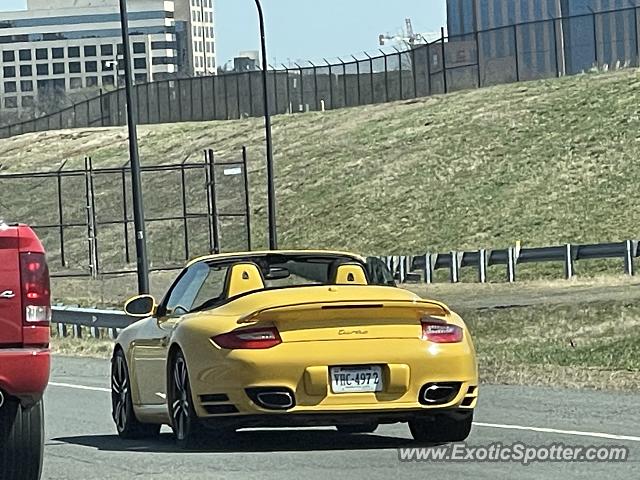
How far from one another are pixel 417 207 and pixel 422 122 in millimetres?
12368

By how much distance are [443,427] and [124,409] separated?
9.23ft

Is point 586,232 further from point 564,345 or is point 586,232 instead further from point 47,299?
point 47,299

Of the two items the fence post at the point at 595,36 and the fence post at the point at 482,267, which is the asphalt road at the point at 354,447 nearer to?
the fence post at the point at 482,267

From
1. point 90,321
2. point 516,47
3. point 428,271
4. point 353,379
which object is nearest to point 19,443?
point 353,379

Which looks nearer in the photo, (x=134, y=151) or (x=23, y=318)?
(x=23, y=318)

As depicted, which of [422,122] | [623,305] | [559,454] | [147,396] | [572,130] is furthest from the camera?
[422,122]

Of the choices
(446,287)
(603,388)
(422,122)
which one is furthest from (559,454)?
(422,122)

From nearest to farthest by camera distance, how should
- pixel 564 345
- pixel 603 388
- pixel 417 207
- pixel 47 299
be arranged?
pixel 47 299
pixel 603 388
pixel 564 345
pixel 417 207

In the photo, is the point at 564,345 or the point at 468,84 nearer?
the point at 564,345

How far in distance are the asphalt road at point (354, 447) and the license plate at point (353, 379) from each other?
46 centimetres

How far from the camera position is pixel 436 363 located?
1212cm

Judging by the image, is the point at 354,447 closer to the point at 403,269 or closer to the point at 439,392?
the point at 439,392

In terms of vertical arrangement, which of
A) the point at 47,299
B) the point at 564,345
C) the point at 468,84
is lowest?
the point at 564,345

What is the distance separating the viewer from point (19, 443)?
9.75 m
